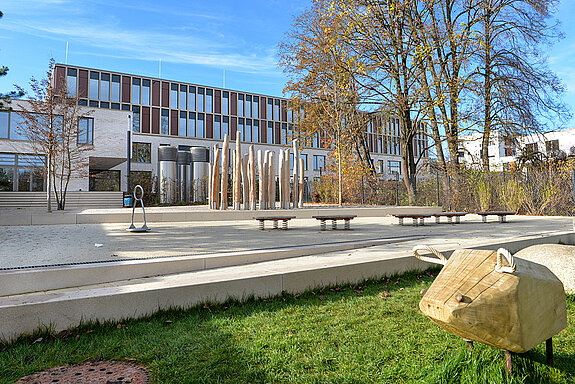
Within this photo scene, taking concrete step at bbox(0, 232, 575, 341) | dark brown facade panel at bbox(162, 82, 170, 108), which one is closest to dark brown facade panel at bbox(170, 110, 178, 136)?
dark brown facade panel at bbox(162, 82, 170, 108)

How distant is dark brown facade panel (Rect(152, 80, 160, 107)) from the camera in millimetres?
Result: 45844

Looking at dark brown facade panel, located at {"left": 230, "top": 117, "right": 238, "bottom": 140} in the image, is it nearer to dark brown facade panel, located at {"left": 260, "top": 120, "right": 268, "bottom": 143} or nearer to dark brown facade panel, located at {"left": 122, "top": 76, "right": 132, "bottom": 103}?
dark brown facade panel, located at {"left": 260, "top": 120, "right": 268, "bottom": 143}

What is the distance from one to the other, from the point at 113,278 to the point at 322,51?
19994 millimetres

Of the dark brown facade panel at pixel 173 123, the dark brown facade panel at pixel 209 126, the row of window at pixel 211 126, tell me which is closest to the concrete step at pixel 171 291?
the row of window at pixel 211 126

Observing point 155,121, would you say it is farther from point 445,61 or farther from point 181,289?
point 181,289

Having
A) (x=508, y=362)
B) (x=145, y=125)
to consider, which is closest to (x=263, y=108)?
(x=145, y=125)

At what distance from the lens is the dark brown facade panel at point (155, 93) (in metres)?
45.8

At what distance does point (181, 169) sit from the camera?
2964 cm

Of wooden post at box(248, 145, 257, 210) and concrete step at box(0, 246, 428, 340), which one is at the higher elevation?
wooden post at box(248, 145, 257, 210)

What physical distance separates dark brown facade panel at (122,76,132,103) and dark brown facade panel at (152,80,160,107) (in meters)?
2.79

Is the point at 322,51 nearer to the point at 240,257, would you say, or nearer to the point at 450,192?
the point at 450,192

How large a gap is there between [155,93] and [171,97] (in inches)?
78.1

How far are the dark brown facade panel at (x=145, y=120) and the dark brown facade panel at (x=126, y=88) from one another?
2180mm

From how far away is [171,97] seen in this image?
154 feet
